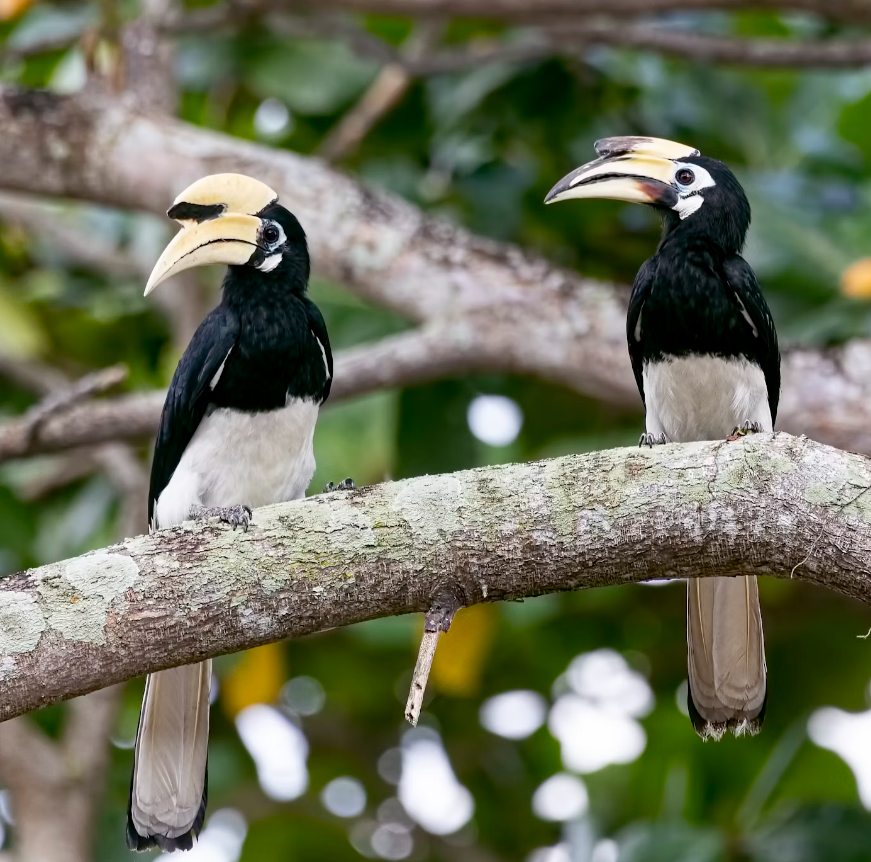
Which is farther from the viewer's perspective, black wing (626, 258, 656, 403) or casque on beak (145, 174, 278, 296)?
black wing (626, 258, 656, 403)

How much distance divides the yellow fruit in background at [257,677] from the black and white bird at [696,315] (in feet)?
6.02

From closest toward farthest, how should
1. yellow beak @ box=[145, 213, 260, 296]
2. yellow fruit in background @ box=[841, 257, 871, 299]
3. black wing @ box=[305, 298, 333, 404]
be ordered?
yellow beak @ box=[145, 213, 260, 296]
black wing @ box=[305, 298, 333, 404]
yellow fruit in background @ box=[841, 257, 871, 299]

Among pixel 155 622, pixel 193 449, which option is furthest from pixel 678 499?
pixel 193 449

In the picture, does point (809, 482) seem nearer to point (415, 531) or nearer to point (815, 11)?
point (415, 531)

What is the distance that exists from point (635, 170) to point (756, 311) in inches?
19.4

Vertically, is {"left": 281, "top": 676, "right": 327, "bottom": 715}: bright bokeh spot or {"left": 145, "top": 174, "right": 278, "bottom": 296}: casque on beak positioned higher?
{"left": 145, "top": 174, "right": 278, "bottom": 296}: casque on beak

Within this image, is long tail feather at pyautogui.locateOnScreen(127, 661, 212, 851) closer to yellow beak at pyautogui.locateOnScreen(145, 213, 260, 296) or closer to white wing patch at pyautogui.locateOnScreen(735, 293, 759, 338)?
yellow beak at pyautogui.locateOnScreen(145, 213, 260, 296)

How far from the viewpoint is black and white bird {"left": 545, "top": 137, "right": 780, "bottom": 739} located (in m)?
3.39

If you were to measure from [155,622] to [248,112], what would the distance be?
14.2 feet

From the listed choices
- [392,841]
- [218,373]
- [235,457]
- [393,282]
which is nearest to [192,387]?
[218,373]

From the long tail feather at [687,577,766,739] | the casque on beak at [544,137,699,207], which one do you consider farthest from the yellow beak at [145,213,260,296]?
the long tail feather at [687,577,766,739]

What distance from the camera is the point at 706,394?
345 centimetres

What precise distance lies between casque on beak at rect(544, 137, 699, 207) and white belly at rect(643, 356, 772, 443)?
17.6 inches

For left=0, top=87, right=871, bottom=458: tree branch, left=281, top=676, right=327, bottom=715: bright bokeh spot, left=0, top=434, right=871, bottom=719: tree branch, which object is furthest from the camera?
left=281, top=676, right=327, bottom=715: bright bokeh spot
